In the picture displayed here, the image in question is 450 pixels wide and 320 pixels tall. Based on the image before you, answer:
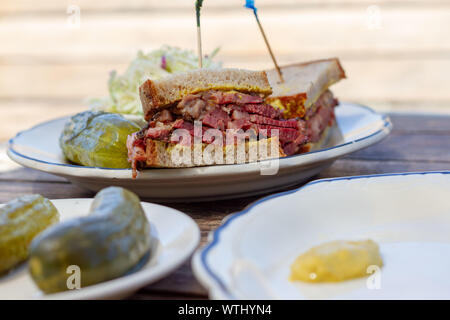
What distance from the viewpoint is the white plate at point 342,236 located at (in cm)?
83

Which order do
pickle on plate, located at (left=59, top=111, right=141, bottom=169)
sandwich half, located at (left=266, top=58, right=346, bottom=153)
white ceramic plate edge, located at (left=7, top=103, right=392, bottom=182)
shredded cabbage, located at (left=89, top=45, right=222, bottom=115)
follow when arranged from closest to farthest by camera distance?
white ceramic plate edge, located at (left=7, top=103, right=392, bottom=182) → pickle on plate, located at (left=59, top=111, right=141, bottom=169) → sandwich half, located at (left=266, top=58, right=346, bottom=153) → shredded cabbage, located at (left=89, top=45, right=222, bottom=115)

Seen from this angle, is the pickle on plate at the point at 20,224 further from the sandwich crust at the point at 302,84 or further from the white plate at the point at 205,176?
the sandwich crust at the point at 302,84

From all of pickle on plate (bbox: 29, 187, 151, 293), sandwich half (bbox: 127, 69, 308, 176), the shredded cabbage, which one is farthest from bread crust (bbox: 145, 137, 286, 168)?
the shredded cabbage

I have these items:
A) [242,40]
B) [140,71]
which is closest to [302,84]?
[140,71]

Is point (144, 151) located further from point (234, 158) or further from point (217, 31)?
point (217, 31)

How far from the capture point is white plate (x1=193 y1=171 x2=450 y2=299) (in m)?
0.83

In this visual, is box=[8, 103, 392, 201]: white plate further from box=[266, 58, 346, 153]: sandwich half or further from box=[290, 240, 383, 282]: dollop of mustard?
box=[290, 240, 383, 282]: dollop of mustard

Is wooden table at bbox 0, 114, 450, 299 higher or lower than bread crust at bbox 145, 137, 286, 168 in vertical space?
lower

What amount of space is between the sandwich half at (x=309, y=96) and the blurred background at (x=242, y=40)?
2317 mm

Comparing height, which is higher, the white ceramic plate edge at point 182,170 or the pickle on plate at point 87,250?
the pickle on plate at point 87,250

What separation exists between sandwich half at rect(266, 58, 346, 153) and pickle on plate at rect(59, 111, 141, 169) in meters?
0.59

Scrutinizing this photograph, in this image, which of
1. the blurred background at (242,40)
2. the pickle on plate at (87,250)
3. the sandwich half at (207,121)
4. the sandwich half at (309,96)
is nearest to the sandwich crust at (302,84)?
the sandwich half at (309,96)

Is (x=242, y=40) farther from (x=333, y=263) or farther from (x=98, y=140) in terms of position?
(x=333, y=263)

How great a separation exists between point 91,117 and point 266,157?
2.21ft
